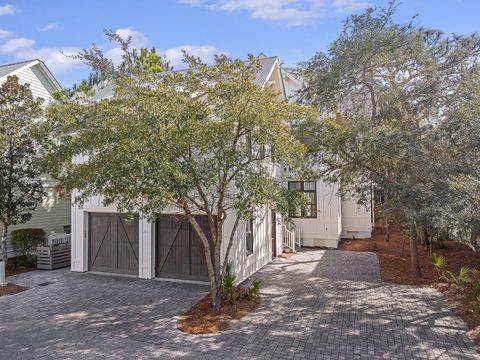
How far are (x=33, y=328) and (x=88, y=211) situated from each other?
17.4 feet

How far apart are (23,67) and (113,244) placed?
10.4 m

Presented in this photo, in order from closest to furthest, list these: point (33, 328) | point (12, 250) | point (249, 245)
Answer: point (33, 328), point (249, 245), point (12, 250)

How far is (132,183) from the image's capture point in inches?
236

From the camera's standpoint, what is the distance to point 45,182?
1548 cm

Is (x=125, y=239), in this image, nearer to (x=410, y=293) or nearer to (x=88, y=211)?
(x=88, y=211)

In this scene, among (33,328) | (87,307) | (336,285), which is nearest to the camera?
(33,328)

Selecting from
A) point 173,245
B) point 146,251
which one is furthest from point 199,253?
point 146,251

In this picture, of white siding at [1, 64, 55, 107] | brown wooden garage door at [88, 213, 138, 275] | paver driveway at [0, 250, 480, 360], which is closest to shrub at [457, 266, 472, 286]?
paver driveway at [0, 250, 480, 360]

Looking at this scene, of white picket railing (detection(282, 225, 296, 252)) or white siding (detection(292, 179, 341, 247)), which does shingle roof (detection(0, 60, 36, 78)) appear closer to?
white picket railing (detection(282, 225, 296, 252))

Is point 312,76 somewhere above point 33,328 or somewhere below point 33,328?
above

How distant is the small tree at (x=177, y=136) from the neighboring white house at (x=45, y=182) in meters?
8.80

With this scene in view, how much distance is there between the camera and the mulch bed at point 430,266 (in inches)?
304

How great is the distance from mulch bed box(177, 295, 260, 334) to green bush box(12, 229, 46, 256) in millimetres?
8967

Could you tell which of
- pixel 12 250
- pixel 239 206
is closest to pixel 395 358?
pixel 239 206
